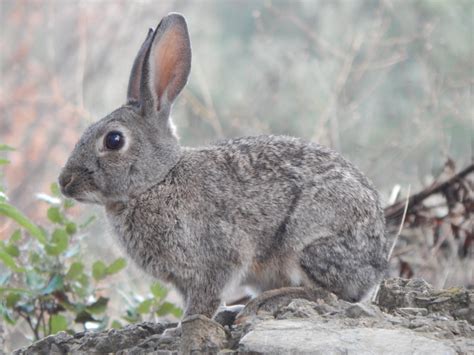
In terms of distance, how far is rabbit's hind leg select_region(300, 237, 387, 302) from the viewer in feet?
14.9

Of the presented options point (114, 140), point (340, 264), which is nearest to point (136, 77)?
point (114, 140)

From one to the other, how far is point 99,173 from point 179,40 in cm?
83

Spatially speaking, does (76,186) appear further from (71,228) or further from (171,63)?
(171,63)

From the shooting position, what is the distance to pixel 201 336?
3.68 meters

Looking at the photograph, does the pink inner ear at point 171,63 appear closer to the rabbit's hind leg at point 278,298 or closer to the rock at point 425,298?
the rabbit's hind leg at point 278,298

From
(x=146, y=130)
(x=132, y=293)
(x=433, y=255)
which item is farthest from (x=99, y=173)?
(x=433, y=255)

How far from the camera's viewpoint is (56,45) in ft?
46.9

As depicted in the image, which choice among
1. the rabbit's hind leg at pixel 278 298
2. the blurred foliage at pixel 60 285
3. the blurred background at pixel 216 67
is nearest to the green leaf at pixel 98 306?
the blurred foliage at pixel 60 285

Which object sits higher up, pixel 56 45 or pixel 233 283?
pixel 56 45

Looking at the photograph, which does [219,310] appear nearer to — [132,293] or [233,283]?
[233,283]

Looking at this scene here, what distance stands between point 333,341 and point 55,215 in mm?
2501

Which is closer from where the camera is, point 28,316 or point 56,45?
point 28,316

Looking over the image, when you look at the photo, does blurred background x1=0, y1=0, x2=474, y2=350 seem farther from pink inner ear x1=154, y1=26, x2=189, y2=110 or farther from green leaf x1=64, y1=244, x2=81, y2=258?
pink inner ear x1=154, y1=26, x2=189, y2=110

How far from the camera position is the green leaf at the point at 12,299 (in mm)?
5281
